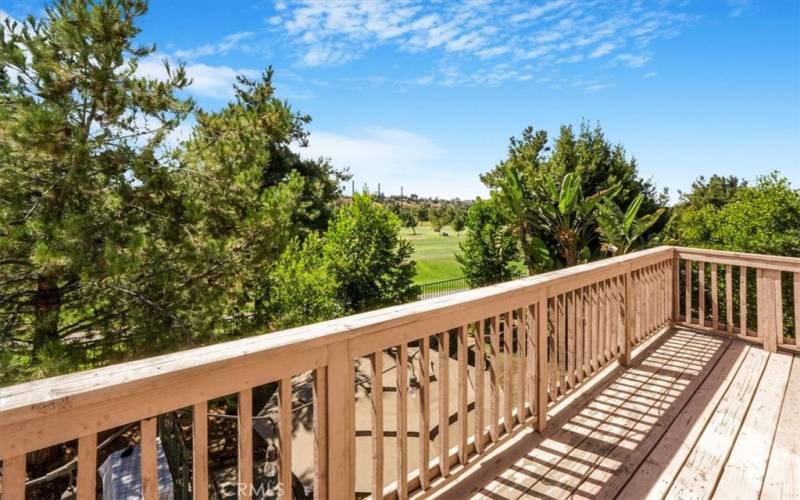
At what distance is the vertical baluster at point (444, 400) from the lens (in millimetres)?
1726

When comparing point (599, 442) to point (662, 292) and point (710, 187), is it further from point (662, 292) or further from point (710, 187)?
point (710, 187)

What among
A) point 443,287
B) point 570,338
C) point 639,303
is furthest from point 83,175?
point 443,287

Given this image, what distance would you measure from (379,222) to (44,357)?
25.3 ft

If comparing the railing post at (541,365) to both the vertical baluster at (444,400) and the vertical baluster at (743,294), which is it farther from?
the vertical baluster at (743,294)

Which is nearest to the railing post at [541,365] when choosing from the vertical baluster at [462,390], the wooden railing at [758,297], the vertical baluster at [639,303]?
the vertical baluster at [462,390]

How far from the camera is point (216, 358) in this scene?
108 centimetres

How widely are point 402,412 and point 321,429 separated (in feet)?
1.23

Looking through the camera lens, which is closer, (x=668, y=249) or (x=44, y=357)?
(x=668, y=249)

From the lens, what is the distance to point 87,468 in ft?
2.92

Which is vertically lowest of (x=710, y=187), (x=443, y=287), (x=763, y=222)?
(x=443, y=287)

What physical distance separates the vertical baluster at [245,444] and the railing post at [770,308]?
460cm

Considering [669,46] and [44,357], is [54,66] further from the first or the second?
[669,46]

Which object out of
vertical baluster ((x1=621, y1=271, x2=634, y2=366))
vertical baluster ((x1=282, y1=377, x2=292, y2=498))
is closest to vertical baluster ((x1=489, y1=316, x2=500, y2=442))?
vertical baluster ((x1=282, y1=377, x2=292, y2=498))

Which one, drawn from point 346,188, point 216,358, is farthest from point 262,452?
point 346,188
